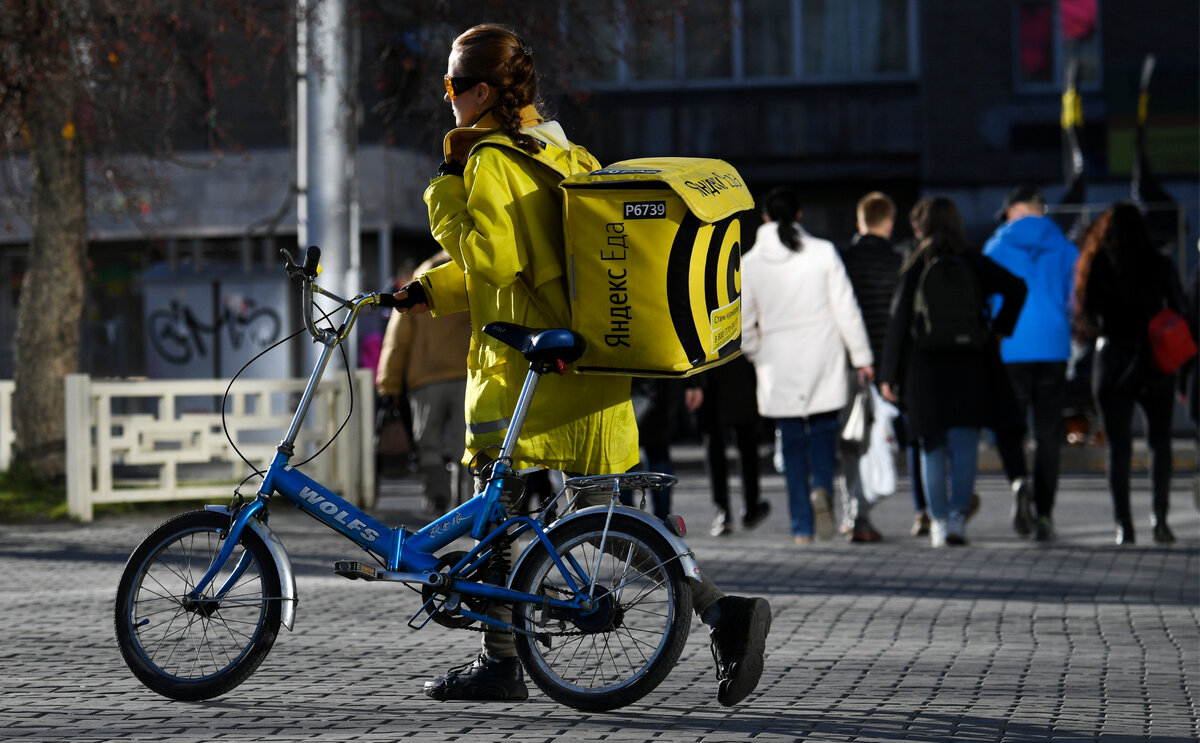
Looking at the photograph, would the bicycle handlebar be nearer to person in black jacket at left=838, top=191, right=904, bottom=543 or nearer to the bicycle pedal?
the bicycle pedal

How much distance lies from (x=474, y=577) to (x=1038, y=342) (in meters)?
5.97

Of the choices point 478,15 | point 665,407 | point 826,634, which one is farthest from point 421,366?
point 826,634

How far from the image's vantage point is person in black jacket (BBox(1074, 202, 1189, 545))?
9977 mm

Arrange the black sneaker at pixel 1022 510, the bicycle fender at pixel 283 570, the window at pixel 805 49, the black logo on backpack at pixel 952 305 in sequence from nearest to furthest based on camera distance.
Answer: the bicycle fender at pixel 283 570, the black logo on backpack at pixel 952 305, the black sneaker at pixel 1022 510, the window at pixel 805 49

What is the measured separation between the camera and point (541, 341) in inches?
192

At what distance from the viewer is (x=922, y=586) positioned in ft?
27.5

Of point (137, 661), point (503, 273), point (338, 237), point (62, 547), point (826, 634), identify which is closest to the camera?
point (503, 273)

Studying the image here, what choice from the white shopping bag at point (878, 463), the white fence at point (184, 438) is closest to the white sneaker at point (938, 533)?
the white shopping bag at point (878, 463)

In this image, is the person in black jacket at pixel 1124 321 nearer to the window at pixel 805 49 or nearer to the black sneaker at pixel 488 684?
the black sneaker at pixel 488 684

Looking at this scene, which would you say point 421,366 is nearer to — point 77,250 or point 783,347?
point 783,347

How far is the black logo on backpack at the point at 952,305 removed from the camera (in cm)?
972

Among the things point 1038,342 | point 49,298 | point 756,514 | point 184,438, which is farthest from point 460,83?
point 49,298

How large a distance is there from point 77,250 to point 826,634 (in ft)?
26.0

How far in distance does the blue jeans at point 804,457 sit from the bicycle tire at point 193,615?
5.30 meters
